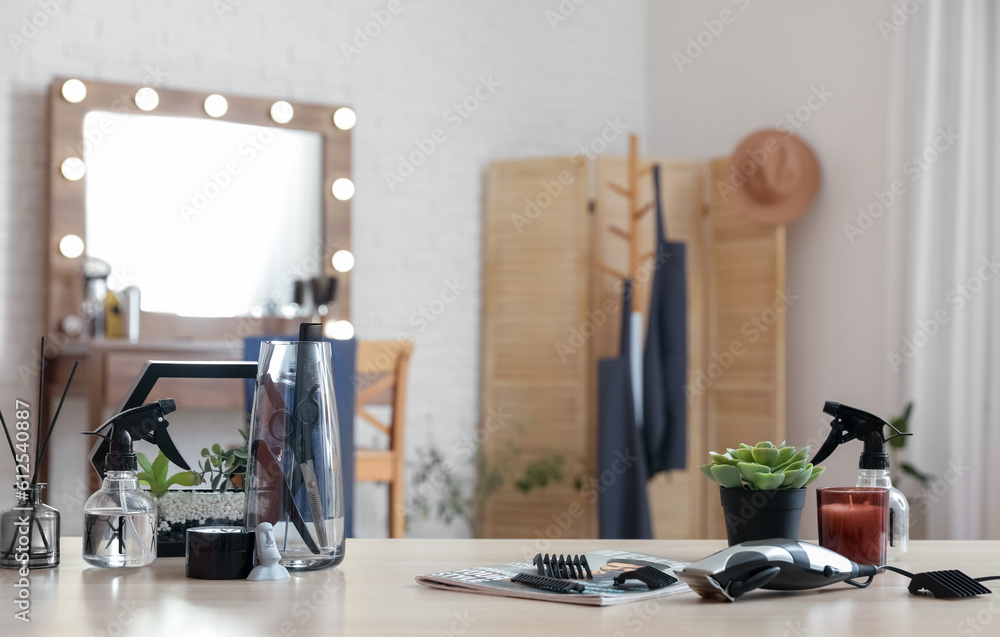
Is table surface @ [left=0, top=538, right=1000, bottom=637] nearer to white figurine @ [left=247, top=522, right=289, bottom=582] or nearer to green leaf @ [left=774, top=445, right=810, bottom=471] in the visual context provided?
white figurine @ [left=247, top=522, right=289, bottom=582]

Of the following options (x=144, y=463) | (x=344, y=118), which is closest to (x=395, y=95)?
(x=344, y=118)

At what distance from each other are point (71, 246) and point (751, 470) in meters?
3.34

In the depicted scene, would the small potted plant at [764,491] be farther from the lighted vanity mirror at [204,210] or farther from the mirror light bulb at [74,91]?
the mirror light bulb at [74,91]

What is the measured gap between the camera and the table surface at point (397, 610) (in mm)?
745

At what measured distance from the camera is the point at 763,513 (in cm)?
104

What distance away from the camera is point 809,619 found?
0.78 m

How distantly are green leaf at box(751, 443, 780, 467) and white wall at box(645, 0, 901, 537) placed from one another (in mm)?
2856

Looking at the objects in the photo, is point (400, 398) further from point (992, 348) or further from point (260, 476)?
point (260, 476)

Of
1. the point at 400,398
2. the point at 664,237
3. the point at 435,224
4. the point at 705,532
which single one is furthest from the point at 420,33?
the point at 705,532

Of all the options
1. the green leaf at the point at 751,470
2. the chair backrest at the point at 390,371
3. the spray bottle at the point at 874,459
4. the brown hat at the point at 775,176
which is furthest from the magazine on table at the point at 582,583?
the brown hat at the point at 775,176

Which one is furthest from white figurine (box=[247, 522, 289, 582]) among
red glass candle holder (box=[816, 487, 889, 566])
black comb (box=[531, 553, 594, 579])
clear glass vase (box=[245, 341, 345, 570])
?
red glass candle holder (box=[816, 487, 889, 566])

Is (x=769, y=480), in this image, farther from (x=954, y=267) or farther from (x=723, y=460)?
(x=954, y=267)

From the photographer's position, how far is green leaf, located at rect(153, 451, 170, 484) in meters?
1.09

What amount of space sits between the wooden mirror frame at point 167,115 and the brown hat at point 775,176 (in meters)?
1.65
